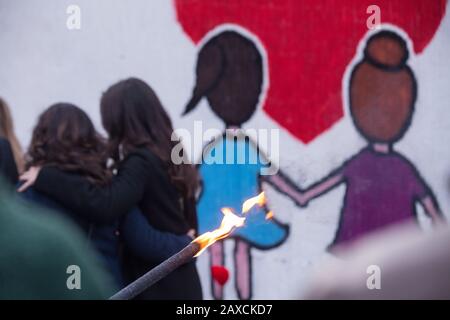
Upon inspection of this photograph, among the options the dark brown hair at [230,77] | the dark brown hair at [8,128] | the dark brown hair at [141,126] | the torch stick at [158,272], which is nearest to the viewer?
the torch stick at [158,272]

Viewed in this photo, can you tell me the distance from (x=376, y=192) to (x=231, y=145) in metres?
0.77

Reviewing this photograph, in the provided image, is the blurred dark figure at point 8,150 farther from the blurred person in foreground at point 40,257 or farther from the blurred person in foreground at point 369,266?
the blurred person in foreground at point 369,266

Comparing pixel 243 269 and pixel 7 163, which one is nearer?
pixel 7 163

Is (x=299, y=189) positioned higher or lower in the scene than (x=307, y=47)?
lower

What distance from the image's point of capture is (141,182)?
402 cm

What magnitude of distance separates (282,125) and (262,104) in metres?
0.14

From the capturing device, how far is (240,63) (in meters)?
4.63

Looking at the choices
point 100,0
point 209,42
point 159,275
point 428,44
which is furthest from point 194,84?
point 159,275

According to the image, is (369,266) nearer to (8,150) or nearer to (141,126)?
(141,126)

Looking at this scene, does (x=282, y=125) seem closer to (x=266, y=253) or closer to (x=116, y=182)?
(x=266, y=253)

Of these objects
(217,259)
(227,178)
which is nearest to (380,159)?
(227,178)

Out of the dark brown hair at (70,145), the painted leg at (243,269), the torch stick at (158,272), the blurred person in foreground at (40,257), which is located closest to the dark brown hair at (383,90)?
the painted leg at (243,269)

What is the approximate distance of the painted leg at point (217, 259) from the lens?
464 cm

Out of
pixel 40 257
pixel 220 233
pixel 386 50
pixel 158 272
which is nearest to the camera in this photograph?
pixel 158 272
